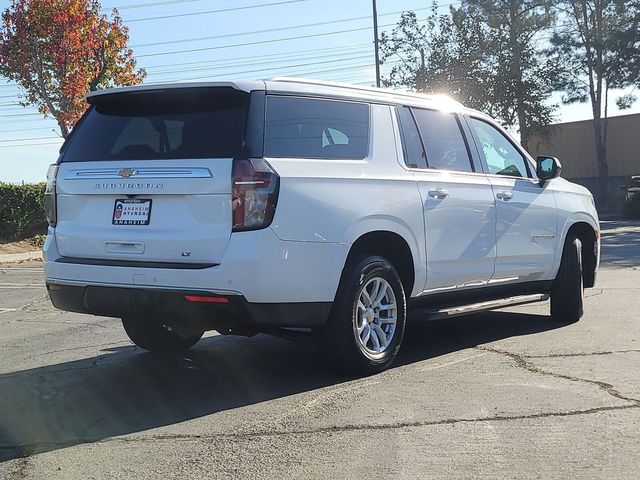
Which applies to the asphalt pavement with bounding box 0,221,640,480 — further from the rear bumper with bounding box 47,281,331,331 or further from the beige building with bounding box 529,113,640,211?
the beige building with bounding box 529,113,640,211

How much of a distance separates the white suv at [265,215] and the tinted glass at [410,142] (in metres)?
0.01

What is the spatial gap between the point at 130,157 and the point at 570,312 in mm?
4610

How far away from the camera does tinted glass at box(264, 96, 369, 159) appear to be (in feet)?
16.8

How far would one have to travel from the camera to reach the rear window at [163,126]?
505 centimetres

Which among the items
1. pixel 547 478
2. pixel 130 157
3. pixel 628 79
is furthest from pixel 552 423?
pixel 628 79

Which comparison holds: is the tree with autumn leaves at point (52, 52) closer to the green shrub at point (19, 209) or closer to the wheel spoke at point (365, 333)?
the green shrub at point (19, 209)

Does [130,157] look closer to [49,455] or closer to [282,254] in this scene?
[282,254]

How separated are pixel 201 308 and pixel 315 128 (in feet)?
4.93

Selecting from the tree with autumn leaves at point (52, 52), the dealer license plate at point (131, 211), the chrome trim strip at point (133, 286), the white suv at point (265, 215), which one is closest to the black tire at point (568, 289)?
the white suv at point (265, 215)

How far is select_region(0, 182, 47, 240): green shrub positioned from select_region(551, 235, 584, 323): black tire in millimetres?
16243

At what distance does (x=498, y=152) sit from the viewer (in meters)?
7.24

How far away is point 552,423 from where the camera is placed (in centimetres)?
445

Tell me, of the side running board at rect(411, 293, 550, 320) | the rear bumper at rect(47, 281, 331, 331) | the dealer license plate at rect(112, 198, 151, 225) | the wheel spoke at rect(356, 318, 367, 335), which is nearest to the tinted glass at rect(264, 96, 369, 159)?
the dealer license plate at rect(112, 198, 151, 225)

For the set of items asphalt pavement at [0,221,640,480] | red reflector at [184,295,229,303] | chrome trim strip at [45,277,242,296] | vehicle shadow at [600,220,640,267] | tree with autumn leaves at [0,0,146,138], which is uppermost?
tree with autumn leaves at [0,0,146,138]
